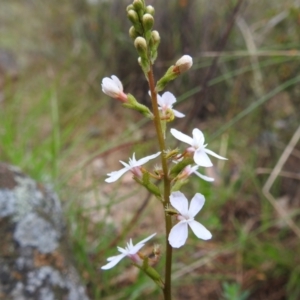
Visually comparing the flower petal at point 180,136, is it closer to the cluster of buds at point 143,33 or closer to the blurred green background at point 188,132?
the cluster of buds at point 143,33

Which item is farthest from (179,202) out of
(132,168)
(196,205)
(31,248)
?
(31,248)

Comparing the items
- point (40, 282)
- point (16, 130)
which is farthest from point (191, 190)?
point (40, 282)

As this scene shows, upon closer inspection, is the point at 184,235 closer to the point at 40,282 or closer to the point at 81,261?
the point at 40,282

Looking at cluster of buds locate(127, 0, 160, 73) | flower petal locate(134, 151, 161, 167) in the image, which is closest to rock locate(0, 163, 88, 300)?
flower petal locate(134, 151, 161, 167)

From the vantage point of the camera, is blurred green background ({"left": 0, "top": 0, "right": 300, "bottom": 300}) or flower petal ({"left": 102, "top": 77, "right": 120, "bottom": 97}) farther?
blurred green background ({"left": 0, "top": 0, "right": 300, "bottom": 300})

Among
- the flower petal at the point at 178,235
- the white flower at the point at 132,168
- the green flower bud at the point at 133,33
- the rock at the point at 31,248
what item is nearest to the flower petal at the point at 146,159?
the white flower at the point at 132,168

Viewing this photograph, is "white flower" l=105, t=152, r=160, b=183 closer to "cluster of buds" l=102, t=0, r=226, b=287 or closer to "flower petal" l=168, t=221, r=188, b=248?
"cluster of buds" l=102, t=0, r=226, b=287

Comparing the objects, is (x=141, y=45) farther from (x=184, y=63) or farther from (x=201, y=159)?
(x=201, y=159)
